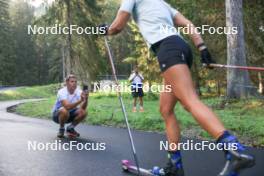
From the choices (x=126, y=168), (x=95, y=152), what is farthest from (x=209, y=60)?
(x=95, y=152)

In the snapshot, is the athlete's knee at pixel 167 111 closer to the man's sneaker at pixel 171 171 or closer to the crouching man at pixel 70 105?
the man's sneaker at pixel 171 171

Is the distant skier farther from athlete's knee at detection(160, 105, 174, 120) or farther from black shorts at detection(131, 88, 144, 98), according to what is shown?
black shorts at detection(131, 88, 144, 98)

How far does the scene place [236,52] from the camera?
16.3 metres

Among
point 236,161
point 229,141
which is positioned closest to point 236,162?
point 236,161

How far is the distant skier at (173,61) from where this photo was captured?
4.00 m

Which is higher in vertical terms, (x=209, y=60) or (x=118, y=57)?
(x=118, y=57)

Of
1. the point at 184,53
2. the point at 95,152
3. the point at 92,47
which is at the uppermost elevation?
the point at 92,47

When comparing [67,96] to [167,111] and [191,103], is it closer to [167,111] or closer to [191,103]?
[167,111]

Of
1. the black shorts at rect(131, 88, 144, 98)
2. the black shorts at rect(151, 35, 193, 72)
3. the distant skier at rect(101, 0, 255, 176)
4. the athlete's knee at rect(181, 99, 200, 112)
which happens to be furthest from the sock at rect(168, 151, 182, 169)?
the black shorts at rect(131, 88, 144, 98)

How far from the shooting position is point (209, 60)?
4.49 m

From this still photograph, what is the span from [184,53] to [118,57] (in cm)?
6799

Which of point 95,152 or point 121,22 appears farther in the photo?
point 95,152

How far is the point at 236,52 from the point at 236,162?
13042 millimetres

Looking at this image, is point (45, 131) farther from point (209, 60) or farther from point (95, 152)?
point (209, 60)
